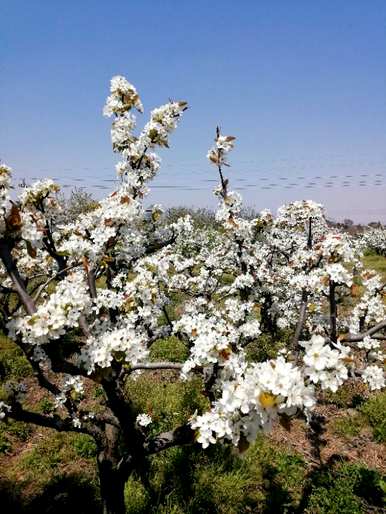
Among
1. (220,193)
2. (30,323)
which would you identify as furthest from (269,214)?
(30,323)

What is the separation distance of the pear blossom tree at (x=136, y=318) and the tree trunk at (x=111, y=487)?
1 centimetres

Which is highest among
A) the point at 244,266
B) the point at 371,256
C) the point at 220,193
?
the point at 220,193

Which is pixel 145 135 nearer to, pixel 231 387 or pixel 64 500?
pixel 231 387

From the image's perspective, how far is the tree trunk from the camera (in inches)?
184

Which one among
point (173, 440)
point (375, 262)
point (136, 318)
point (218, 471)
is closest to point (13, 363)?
point (218, 471)

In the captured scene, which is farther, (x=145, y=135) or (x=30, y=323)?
(x=145, y=135)

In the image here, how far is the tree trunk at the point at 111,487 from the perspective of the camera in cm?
468

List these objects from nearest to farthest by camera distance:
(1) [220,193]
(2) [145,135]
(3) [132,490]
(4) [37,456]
→ (2) [145,135] → (3) [132,490] → (4) [37,456] → (1) [220,193]

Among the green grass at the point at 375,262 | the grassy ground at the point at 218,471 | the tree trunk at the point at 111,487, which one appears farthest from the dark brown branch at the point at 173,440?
the green grass at the point at 375,262

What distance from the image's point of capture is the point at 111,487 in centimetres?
471

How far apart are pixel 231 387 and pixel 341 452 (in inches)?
210

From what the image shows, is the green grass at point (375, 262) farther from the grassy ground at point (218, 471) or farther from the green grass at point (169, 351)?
the grassy ground at point (218, 471)

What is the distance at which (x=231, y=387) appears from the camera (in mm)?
2719

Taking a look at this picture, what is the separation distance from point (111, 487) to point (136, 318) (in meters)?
1.95
